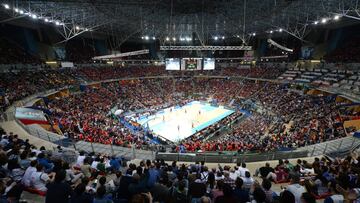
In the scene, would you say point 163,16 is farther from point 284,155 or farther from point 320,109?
point 284,155

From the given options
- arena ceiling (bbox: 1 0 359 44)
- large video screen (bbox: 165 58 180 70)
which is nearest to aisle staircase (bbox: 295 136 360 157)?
arena ceiling (bbox: 1 0 359 44)

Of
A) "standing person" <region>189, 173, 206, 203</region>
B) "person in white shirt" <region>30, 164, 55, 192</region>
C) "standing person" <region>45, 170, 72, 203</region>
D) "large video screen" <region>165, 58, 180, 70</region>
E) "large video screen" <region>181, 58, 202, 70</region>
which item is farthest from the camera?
"large video screen" <region>165, 58, 180, 70</region>

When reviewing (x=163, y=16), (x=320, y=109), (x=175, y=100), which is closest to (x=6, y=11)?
(x=163, y=16)

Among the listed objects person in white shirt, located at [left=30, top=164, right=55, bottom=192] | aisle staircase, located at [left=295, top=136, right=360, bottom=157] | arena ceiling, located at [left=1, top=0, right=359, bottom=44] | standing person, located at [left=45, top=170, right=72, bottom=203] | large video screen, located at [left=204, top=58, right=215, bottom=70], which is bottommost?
aisle staircase, located at [left=295, top=136, right=360, bottom=157]

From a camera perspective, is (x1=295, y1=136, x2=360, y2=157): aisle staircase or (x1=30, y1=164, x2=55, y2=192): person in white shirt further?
(x1=295, y1=136, x2=360, y2=157): aisle staircase

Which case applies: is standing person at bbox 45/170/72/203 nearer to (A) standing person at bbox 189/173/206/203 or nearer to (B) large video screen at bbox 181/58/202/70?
(A) standing person at bbox 189/173/206/203

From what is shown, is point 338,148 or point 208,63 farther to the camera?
point 208,63

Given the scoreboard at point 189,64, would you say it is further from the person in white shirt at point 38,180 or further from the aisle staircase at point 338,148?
the person in white shirt at point 38,180

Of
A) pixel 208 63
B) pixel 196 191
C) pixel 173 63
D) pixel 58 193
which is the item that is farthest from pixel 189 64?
pixel 58 193

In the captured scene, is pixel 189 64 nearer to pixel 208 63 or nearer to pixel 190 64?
pixel 190 64

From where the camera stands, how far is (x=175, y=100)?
45969 millimetres

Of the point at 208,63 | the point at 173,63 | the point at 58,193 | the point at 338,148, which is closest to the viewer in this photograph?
the point at 58,193

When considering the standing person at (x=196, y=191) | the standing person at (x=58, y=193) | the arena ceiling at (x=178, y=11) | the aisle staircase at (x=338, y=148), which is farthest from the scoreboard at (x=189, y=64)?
the standing person at (x=58, y=193)

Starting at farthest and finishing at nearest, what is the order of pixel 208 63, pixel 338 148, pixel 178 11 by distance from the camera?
pixel 208 63 < pixel 178 11 < pixel 338 148
